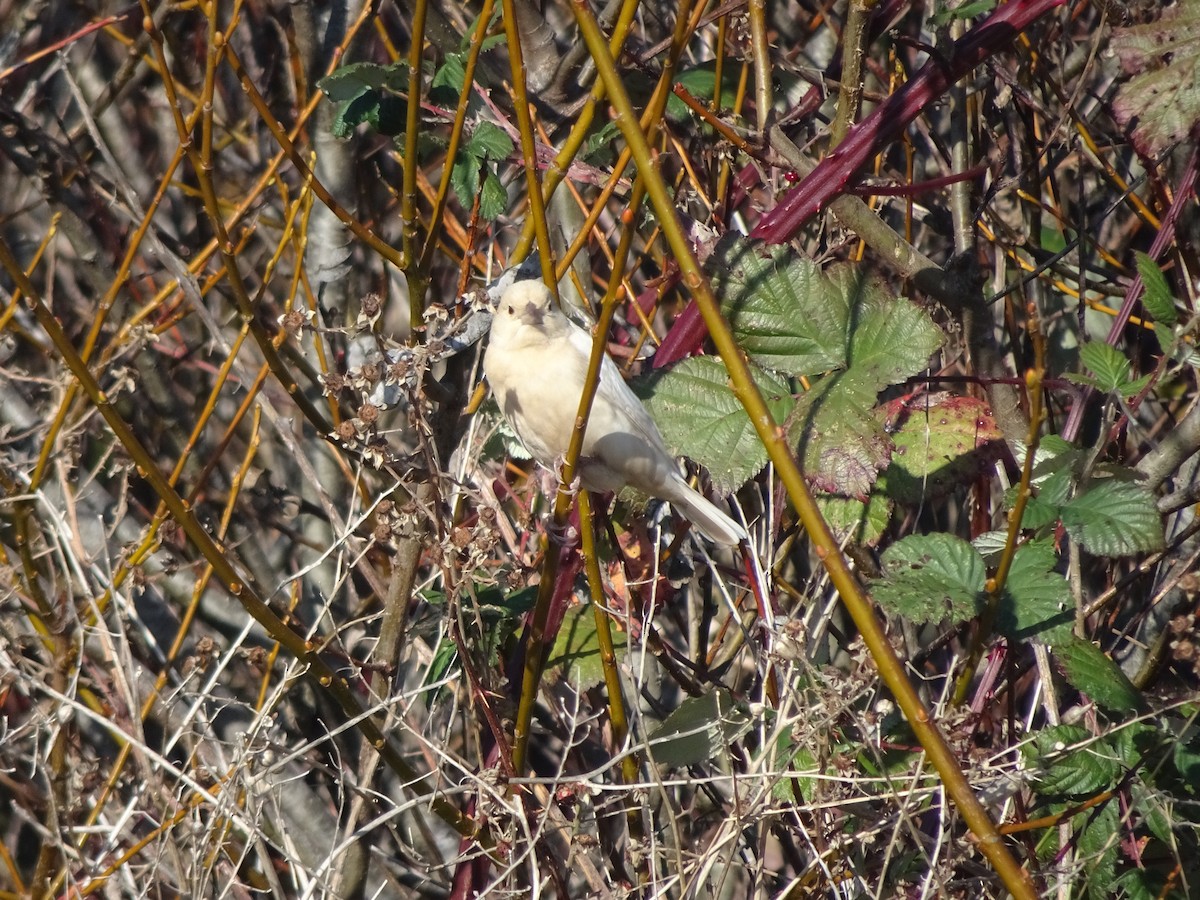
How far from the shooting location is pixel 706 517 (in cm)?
307

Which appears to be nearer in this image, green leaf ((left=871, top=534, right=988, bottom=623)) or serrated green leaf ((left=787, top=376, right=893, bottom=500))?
green leaf ((left=871, top=534, right=988, bottom=623))

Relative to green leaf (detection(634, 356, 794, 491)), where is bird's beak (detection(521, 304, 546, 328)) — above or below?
above

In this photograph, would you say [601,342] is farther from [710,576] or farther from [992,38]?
[710,576]

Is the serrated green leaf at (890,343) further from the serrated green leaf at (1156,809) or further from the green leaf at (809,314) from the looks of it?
the serrated green leaf at (1156,809)

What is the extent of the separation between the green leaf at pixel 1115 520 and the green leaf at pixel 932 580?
19 cm

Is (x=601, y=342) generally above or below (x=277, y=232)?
above

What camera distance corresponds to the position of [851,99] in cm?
262

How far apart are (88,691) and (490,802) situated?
2.28m

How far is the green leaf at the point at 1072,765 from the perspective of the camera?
2.38m

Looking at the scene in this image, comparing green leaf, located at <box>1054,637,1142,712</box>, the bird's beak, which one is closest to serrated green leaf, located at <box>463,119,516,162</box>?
the bird's beak

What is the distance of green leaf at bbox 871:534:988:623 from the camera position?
2.09m

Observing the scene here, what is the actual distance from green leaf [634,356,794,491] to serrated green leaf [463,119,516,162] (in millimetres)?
552

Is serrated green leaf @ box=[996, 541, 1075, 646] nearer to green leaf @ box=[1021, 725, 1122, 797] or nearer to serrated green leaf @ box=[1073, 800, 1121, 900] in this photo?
green leaf @ box=[1021, 725, 1122, 797]

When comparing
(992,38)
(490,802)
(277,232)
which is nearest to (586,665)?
(490,802)
